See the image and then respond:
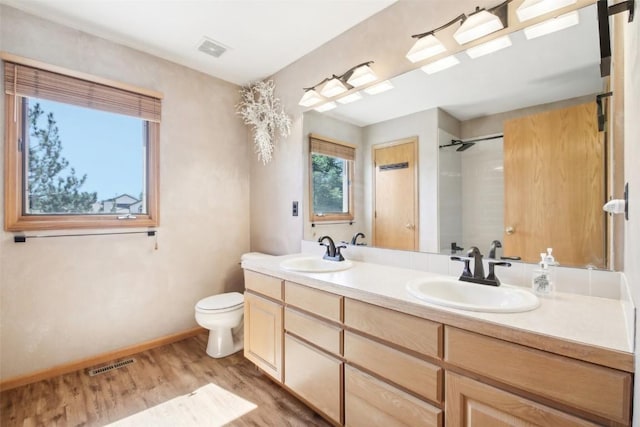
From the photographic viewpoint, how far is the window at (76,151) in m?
1.90

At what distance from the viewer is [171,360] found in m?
2.28

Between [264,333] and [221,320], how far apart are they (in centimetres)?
56

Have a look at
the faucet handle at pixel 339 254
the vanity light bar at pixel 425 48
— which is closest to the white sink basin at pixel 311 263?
the faucet handle at pixel 339 254

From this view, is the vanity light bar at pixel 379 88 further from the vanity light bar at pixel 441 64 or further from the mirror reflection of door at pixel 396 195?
the mirror reflection of door at pixel 396 195

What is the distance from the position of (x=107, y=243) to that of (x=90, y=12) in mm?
1666

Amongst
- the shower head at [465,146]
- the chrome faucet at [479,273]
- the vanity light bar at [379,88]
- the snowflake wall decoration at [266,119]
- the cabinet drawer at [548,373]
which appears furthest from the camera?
the snowflake wall decoration at [266,119]

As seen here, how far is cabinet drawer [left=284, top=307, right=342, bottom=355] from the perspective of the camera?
1429 millimetres

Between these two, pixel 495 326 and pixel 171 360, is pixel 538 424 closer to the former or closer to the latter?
pixel 495 326

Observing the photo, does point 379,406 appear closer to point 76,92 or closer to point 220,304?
point 220,304

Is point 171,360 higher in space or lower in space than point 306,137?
lower

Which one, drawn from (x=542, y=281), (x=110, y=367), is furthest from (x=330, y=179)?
(x=110, y=367)

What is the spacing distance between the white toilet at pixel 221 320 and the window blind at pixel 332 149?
1456 mm

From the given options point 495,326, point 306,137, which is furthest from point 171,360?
point 495,326

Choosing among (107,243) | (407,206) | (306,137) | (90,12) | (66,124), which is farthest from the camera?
(306,137)
